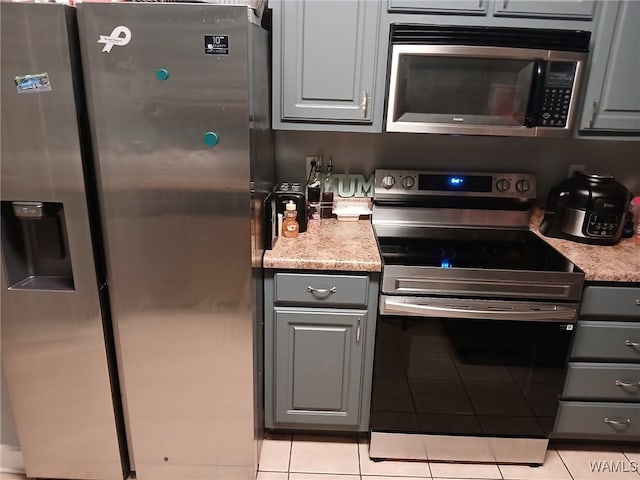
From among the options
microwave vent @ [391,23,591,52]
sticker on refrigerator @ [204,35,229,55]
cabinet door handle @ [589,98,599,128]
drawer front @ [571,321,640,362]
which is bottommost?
drawer front @ [571,321,640,362]

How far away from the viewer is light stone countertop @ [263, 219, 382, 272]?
168 centimetres

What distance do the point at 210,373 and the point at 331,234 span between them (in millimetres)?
715

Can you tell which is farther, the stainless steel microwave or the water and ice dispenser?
the stainless steel microwave

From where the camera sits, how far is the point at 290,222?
6.10 feet

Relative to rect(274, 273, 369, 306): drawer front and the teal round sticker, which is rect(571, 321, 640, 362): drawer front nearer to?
rect(274, 273, 369, 306): drawer front

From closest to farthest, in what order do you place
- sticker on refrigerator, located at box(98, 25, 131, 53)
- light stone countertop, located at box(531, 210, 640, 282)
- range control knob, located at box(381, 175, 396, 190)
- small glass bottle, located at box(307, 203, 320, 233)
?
sticker on refrigerator, located at box(98, 25, 131, 53) < light stone countertop, located at box(531, 210, 640, 282) < small glass bottle, located at box(307, 203, 320, 233) < range control knob, located at box(381, 175, 396, 190)

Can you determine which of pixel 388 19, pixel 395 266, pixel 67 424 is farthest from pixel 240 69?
pixel 67 424

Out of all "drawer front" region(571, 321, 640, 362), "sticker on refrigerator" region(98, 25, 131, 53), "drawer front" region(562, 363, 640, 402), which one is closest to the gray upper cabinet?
"sticker on refrigerator" region(98, 25, 131, 53)

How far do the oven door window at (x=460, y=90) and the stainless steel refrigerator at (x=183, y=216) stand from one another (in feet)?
1.72

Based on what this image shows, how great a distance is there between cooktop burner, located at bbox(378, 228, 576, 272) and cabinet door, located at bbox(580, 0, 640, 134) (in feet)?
1.72

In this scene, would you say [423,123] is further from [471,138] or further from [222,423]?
[222,423]

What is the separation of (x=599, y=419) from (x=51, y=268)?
2.17 m

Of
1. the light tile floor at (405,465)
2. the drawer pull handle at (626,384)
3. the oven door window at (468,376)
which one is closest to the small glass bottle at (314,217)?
the oven door window at (468,376)

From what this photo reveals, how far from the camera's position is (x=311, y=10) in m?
1.72
